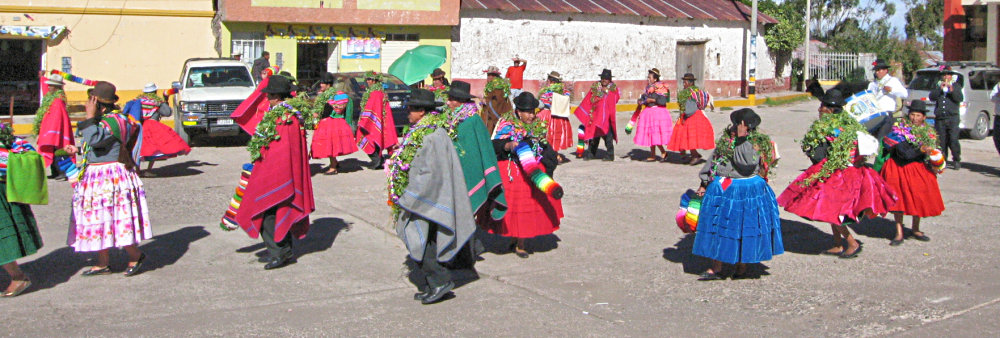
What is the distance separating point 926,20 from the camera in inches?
2344

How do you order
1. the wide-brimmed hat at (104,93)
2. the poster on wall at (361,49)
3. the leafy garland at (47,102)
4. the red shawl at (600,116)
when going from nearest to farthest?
the wide-brimmed hat at (104,93) → the leafy garland at (47,102) → the red shawl at (600,116) → the poster on wall at (361,49)

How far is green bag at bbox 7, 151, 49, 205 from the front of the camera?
6.57 meters

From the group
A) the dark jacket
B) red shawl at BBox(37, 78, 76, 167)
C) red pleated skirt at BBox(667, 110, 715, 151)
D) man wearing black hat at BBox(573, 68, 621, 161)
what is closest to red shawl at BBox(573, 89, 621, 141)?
man wearing black hat at BBox(573, 68, 621, 161)

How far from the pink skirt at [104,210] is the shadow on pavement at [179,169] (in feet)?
20.5

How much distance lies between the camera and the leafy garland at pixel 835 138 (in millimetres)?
7793

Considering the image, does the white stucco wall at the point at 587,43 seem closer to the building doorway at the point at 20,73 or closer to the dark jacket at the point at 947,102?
the building doorway at the point at 20,73

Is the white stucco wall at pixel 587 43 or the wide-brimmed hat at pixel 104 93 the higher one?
the white stucco wall at pixel 587 43

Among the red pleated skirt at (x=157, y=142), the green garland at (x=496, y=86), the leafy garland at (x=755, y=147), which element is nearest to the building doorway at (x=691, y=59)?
the red pleated skirt at (x=157, y=142)

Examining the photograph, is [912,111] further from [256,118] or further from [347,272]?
[256,118]

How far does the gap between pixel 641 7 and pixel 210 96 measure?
1793 cm

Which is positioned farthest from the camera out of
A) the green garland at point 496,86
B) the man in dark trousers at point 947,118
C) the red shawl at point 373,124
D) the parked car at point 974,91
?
the parked car at point 974,91

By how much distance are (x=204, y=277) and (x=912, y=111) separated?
22.8ft

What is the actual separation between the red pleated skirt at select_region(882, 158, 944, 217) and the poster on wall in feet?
65.1

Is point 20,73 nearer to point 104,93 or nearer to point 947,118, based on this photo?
point 104,93
